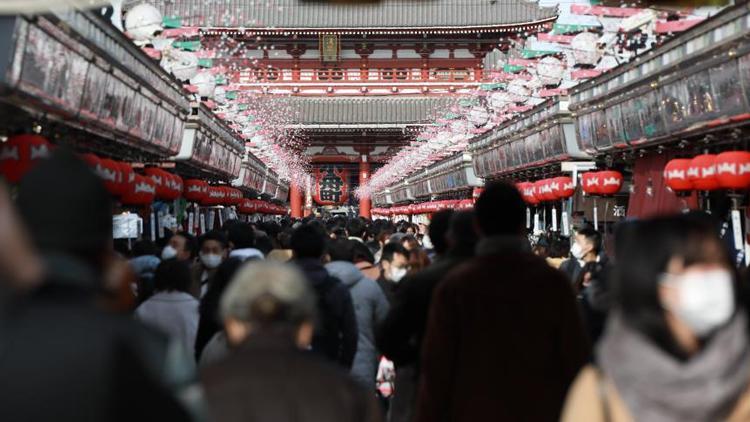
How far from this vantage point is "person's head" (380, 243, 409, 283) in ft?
28.0

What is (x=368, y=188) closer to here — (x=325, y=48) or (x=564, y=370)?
(x=325, y=48)

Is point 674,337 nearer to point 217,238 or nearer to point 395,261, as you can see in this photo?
point 395,261

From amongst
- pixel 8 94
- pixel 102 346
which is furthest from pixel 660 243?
pixel 8 94

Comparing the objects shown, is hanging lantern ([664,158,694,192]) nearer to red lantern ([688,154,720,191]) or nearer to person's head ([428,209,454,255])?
red lantern ([688,154,720,191])

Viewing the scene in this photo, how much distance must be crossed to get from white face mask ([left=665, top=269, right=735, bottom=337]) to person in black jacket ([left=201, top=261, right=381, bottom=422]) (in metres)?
1.03

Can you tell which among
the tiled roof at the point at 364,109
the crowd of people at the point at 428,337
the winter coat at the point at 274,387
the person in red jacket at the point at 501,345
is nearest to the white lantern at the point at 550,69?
the crowd of people at the point at 428,337

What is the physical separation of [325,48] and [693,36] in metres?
33.7

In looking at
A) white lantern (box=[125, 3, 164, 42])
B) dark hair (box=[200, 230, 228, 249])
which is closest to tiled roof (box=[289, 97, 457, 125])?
white lantern (box=[125, 3, 164, 42])

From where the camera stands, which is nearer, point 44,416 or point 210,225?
point 44,416

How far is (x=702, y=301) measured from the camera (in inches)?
111

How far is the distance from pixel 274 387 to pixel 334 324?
128 inches

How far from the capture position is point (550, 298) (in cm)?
454

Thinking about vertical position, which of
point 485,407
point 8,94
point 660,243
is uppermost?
point 8,94

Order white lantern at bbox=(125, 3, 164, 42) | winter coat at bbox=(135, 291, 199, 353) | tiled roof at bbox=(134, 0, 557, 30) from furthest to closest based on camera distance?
tiled roof at bbox=(134, 0, 557, 30)
white lantern at bbox=(125, 3, 164, 42)
winter coat at bbox=(135, 291, 199, 353)
